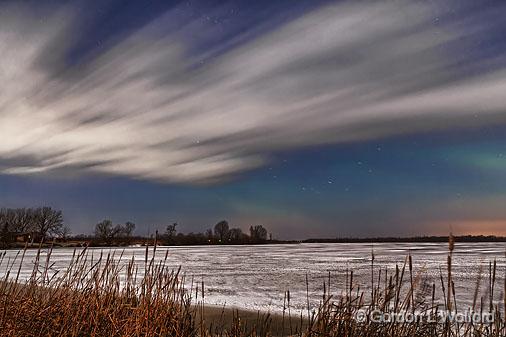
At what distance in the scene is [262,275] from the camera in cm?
2102

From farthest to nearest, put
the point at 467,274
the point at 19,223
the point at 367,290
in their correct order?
the point at 19,223 → the point at 467,274 → the point at 367,290

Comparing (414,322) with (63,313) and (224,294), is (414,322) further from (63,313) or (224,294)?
(224,294)

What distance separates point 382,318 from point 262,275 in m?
15.7

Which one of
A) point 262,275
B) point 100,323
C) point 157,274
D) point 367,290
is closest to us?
point 100,323

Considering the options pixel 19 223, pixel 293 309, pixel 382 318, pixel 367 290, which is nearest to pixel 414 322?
pixel 382 318

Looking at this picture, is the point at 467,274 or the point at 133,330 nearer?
the point at 133,330

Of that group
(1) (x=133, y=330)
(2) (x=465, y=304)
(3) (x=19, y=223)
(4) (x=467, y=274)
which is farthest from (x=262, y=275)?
(3) (x=19, y=223)

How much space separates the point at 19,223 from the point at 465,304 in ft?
384

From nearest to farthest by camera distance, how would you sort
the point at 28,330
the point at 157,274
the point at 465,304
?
the point at 28,330 → the point at 157,274 → the point at 465,304

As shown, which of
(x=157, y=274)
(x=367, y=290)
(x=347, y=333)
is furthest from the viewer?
(x=367, y=290)

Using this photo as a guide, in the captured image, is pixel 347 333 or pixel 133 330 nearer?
pixel 347 333

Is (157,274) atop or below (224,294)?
atop

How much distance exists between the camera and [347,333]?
17.5ft

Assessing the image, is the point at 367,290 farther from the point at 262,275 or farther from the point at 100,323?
the point at 100,323
